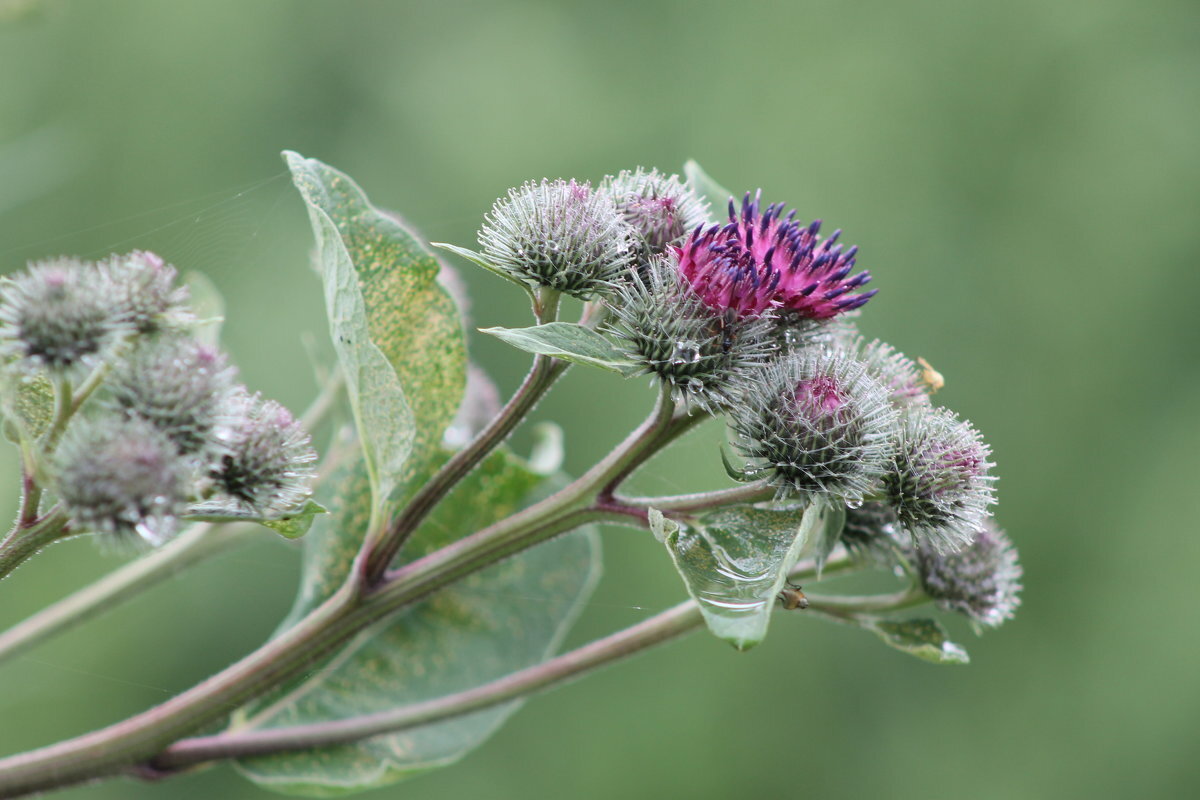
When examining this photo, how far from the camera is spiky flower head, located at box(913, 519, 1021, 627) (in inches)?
80.0

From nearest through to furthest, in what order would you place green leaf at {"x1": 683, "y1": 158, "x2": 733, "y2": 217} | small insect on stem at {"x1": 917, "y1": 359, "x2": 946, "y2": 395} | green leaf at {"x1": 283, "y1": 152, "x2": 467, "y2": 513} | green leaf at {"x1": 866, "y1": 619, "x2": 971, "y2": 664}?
green leaf at {"x1": 283, "y1": 152, "x2": 467, "y2": 513} < green leaf at {"x1": 866, "y1": 619, "x2": 971, "y2": 664} < small insect on stem at {"x1": 917, "y1": 359, "x2": 946, "y2": 395} < green leaf at {"x1": 683, "y1": 158, "x2": 733, "y2": 217}

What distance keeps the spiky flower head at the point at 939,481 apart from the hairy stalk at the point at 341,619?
1.25 ft

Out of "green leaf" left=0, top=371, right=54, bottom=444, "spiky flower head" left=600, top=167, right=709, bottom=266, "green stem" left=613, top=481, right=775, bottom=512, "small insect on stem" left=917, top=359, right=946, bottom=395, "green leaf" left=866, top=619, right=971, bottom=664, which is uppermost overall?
"spiky flower head" left=600, top=167, right=709, bottom=266

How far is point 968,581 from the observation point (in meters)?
2.04

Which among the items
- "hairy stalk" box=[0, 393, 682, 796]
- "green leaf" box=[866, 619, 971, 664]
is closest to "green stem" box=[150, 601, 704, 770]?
"hairy stalk" box=[0, 393, 682, 796]

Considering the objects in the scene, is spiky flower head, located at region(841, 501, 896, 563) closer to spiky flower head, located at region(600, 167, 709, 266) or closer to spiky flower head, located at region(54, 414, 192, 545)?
spiky flower head, located at region(600, 167, 709, 266)

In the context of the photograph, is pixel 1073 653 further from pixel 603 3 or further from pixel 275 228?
pixel 603 3

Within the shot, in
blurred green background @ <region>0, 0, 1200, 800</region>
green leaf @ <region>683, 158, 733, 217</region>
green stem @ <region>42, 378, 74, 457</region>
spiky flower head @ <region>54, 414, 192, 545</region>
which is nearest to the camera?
spiky flower head @ <region>54, 414, 192, 545</region>

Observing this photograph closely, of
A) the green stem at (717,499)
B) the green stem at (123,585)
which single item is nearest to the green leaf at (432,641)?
the green stem at (123,585)

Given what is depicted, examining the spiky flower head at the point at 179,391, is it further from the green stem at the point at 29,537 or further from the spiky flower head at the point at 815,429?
the spiky flower head at the point at 815,429

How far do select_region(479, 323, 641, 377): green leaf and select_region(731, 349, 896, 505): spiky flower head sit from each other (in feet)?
0.72

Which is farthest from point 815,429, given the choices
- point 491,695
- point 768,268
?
point 491,695

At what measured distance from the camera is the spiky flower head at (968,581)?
203cm

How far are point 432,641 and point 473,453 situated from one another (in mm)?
750
